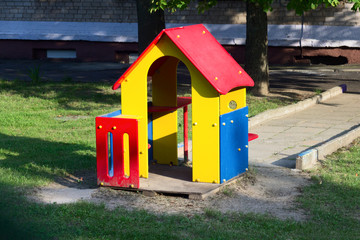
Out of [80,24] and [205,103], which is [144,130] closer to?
[205,103]

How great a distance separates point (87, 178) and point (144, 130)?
0.93 m

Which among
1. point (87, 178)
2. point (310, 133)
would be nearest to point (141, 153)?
point (87, 178)

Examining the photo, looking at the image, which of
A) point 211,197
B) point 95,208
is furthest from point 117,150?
point 211,197

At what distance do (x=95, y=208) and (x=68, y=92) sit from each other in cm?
855

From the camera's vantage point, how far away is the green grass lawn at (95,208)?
14.4ft

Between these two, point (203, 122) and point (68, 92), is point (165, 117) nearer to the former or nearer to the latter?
point (203, 122)

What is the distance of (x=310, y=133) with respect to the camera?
9.09 m

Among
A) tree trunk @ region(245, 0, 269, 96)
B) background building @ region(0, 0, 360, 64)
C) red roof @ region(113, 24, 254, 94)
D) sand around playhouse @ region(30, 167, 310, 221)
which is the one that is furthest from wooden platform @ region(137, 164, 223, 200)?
background building @ region(0, 0, 360, 64)

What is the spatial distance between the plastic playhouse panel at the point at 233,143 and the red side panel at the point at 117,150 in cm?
87

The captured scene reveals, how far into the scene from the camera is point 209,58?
5.92 m

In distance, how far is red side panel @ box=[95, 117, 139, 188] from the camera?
5609 mm

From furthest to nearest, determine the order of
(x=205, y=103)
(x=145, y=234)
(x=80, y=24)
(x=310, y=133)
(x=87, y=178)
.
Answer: (x=80, y=24), (x=310, y=133), (x=87, y=178), (x=205, y=103), (x=145, y=234)

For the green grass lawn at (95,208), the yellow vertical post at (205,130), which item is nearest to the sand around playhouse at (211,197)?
the green grass lawn at (95,208)

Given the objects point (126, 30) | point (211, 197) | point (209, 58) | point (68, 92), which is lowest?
point (211, 197)
